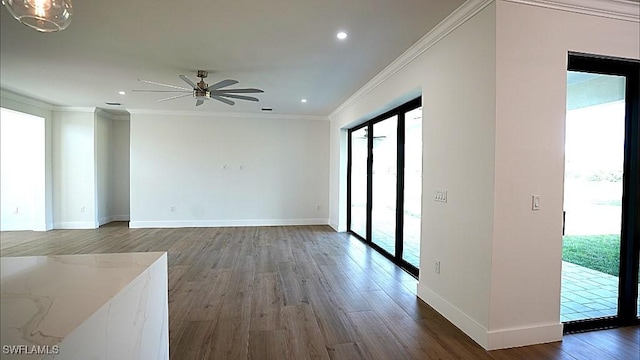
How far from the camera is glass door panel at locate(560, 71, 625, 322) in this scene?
2.67m

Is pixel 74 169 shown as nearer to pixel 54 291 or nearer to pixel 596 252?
pixel 54 291

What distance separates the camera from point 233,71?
4312 millimetres

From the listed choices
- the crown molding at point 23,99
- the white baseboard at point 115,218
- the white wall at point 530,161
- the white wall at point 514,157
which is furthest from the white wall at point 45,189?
the white wall at point 530,161

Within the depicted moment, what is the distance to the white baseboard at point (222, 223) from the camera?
24.2 ft

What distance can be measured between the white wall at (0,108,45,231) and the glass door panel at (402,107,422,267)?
22.3ft

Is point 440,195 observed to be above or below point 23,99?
below

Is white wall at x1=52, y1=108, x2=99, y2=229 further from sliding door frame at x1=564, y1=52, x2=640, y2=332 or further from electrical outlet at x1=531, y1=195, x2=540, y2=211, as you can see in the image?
sliding door frame at x1=564, y1=52, x2=640, y2=332

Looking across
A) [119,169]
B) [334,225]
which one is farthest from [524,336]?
[119,169]

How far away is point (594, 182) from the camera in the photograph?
2.73 meters

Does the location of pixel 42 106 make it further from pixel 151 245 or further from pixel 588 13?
pixel 588 13

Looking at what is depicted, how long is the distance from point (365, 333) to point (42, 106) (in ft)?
25.6

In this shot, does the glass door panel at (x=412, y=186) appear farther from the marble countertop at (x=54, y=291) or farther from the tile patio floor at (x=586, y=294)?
the marble countertop at (x=54, y=291)

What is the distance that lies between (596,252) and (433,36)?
2.47 metres

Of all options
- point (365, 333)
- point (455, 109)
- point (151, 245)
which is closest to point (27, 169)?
point (151, 245)
